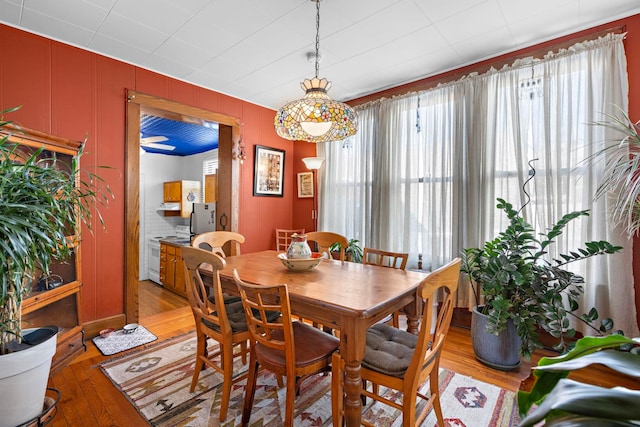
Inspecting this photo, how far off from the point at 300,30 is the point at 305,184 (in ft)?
7.66

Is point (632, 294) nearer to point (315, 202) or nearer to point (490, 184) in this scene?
point (490, 184)

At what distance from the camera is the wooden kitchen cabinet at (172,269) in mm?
4230

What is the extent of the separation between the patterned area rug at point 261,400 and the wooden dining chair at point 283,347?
29 centimetres

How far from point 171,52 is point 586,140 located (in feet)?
11.8

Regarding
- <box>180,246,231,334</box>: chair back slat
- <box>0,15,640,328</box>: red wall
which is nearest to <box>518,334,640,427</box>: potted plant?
<box>180,246,231,334</box>: chair back slat

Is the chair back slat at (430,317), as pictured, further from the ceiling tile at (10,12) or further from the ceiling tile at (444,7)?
the ceiling tile at (10,12)

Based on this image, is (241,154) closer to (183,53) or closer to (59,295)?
(183,53)

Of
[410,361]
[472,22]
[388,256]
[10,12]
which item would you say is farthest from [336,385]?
[10,12]

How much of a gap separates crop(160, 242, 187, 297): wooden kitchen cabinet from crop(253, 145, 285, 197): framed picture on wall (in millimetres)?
1450

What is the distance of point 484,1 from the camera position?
2055mm

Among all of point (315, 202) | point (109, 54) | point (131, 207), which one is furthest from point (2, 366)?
point (315, 202)

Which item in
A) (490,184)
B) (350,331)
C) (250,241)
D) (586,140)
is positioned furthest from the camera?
(250,241)

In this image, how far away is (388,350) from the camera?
1554mm

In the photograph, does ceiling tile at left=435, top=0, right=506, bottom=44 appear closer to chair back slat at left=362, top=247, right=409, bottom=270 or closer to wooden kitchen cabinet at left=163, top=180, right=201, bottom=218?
chair back slat at left=362, top=247, right=409, bottom=270
